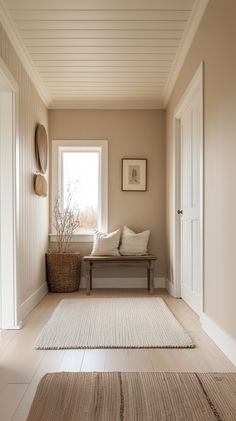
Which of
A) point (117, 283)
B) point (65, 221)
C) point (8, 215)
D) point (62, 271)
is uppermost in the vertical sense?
point (8, 215)

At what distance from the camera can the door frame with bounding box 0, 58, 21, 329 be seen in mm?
3041

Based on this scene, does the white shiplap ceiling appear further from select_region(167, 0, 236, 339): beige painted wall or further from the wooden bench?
the wooden bench

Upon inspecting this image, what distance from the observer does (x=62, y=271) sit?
4.49 meters

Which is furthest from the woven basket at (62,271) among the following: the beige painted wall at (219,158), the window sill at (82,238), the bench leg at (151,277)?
the beige painted wall at (219,158)

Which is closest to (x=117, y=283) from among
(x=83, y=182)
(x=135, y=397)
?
(x=83, y=182)

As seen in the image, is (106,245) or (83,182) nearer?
(106,245)

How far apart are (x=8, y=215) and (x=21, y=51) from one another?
1452mm

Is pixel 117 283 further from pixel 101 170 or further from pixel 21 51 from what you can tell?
pixel 21 51

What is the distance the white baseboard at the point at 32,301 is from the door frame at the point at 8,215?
192mm

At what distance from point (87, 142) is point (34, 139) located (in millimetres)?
1054

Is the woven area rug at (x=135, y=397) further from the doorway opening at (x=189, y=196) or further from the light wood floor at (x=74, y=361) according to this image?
the doorway opening at (x=189, y=196)

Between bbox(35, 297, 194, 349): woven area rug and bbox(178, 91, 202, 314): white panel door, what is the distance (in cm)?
33

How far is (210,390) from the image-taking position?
1.84 metres

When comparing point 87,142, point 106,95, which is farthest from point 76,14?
point 87,142
